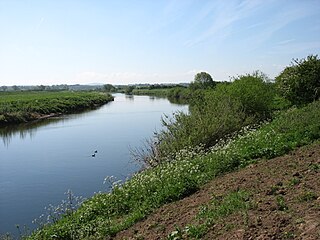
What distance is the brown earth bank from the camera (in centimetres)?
512

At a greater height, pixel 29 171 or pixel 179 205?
pixel 179 205

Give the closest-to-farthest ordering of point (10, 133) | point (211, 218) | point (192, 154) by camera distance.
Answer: point (211, 218), point (192, 154), point (10, 133)

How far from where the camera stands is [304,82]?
22453 millimetres

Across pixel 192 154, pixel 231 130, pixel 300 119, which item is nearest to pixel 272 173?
pixel 192 154

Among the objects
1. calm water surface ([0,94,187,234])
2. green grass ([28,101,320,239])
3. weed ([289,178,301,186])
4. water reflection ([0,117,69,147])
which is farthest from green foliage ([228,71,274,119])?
water reflection ([0,117,69,147])

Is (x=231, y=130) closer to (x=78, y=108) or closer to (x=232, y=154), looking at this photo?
(x=232, y=154)

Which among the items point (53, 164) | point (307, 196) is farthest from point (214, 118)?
point (307, 196)

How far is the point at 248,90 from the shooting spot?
82.4ft

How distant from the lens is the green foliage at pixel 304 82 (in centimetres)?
2230

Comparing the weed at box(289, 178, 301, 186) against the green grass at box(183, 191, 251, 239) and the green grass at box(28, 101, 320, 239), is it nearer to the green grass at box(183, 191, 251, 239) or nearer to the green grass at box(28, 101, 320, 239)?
the green grass at box(183, 191, 251, 239)

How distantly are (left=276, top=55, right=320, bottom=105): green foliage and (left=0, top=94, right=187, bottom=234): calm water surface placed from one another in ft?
36.3

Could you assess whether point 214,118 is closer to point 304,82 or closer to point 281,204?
point 304,82

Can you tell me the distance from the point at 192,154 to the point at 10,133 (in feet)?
93.2

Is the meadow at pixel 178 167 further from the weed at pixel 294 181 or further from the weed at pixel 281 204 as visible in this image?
the weed at pixel 294 181
